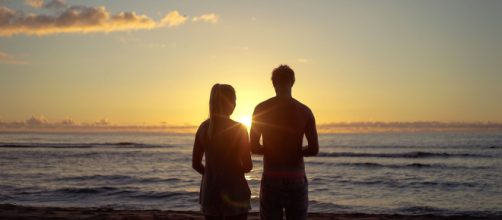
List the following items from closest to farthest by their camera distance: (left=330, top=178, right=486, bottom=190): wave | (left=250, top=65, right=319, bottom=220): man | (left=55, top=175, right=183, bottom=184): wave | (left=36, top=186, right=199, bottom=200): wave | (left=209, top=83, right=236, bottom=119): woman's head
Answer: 1. (left=209, top=83, right=236, bottom=119): woman's head
2. (left=250, top=65, right=319, bottom=220): man
3. (left=36, top=186, right=199, bottom=200): wave
4. (left=330, top=178, right=486, bottom=190): wave
5. (left=55, top=175, right=183, bottom=184): wave

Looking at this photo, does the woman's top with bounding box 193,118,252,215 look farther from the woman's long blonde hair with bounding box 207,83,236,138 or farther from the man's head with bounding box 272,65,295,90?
the man's head with bounding box 272,65,295,90

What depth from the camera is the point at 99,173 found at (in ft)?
81.2

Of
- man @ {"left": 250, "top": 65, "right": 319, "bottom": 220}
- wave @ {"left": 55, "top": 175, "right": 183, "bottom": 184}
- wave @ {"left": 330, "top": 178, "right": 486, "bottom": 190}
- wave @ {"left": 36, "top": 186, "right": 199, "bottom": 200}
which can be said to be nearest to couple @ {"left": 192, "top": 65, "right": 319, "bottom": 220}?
man @ {"left": 250, "top": 65, "right": 319, "bottom": 220}

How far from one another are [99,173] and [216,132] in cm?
2212

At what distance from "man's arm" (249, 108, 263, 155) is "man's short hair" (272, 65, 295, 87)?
11.7 inches

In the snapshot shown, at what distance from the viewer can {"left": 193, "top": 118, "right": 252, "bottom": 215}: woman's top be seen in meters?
4.00

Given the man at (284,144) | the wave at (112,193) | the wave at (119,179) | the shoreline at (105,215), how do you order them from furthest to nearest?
the wave at (119,179) < the wave at (112,193) < the shoreline at (105,215) < the man at (284,144)

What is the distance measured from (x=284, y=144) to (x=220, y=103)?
0.59 m

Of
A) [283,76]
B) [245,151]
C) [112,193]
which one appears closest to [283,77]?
[283,76]

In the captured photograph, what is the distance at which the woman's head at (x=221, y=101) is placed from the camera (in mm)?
3865

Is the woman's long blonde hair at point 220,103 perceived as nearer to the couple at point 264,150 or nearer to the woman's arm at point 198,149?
the couple at point 264,150

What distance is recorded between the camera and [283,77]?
4023 mm

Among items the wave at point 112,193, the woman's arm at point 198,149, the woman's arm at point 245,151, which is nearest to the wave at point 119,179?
the wave at point 112,193

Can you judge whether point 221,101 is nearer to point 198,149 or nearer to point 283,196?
point 198,149
